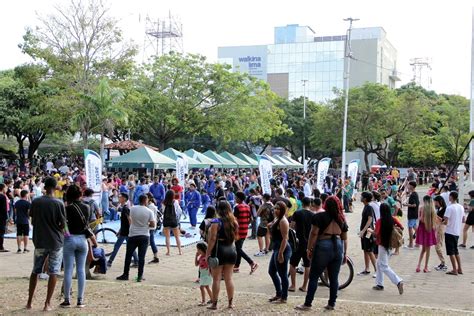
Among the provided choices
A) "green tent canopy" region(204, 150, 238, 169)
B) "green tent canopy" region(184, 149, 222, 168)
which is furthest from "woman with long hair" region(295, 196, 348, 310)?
"green tent canopy" region(204, 150, 238, 169)

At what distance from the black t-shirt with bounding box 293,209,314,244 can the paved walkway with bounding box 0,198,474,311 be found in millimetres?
892

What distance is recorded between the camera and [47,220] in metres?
6.79

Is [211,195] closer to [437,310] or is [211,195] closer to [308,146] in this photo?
[437,310]

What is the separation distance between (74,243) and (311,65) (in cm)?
8439

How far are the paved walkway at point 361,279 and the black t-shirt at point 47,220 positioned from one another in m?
3.03

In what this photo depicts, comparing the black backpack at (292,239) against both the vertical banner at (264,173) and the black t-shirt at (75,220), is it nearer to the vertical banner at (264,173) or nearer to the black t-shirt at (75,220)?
the black t-shirt at (75,220)

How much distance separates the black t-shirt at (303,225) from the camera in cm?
886

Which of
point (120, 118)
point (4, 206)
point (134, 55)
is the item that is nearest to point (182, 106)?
point (134, 55)

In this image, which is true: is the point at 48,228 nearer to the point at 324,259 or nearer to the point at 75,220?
the point at 75,220

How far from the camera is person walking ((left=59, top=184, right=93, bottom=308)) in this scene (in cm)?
722

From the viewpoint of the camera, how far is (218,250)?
7293 millimetres

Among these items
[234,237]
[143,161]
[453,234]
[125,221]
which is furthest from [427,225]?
[143,161]

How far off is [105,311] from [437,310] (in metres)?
4.48

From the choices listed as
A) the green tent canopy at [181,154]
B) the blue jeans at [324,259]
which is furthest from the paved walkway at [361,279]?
the green tent canopy at [181,154]
